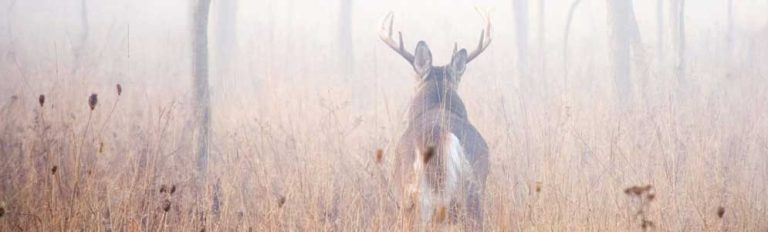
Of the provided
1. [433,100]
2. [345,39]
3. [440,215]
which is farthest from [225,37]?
[440,215]

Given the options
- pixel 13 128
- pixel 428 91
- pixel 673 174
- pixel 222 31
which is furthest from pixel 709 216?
pixel 222 31

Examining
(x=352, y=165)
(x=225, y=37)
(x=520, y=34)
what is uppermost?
(x=225, y=37)

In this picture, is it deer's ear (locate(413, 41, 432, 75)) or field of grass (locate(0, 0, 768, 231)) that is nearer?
field of grass (locate(0, 0, 768, 231))

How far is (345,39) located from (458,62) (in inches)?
336

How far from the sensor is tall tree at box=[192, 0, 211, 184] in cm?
569

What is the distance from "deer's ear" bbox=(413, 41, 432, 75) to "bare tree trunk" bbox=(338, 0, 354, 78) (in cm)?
753

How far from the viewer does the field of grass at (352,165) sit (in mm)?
4047

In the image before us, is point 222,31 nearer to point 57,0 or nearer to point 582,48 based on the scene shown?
point 582,48

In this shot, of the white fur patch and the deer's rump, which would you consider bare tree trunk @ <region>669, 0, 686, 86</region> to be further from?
the white fur patch

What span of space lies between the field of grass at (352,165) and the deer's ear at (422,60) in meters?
0.47

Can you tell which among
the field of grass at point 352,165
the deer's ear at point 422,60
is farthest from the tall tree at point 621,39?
the deer's ear at point 422,60

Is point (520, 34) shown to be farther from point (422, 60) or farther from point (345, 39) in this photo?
point (422, 60)

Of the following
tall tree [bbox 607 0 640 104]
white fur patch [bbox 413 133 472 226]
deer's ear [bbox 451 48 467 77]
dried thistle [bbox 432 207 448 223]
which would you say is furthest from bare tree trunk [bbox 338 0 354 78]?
dried thistle [bbox 432 207 448 223]

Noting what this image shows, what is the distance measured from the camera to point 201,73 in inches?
227
